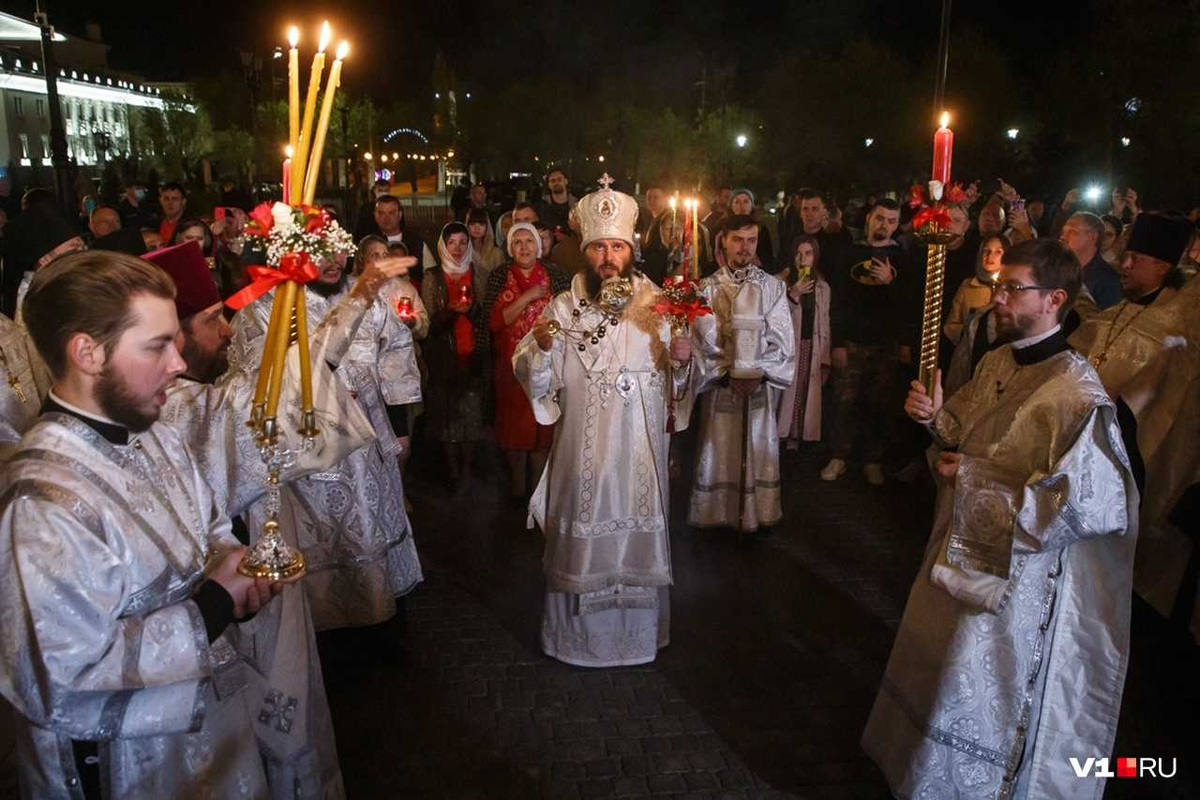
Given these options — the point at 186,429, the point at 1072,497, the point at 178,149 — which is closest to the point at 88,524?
the point at 186,429

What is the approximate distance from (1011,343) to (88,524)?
306 centimetres

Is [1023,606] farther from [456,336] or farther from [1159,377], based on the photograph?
[456,336]

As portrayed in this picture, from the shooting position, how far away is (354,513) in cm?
466

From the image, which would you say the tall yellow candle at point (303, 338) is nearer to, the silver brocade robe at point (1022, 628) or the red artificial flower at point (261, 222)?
the red artificial flower at point (261, 222)

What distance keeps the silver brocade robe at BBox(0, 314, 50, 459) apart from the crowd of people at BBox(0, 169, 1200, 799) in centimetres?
2

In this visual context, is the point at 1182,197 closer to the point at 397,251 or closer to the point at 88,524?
the point at 397,251

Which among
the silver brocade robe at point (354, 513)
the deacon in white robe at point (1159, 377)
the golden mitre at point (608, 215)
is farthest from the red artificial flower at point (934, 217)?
the deacon in white robe at point (1159, 377)

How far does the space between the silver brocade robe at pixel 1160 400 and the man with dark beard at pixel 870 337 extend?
7.14 feet

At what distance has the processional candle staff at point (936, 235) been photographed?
108 inches

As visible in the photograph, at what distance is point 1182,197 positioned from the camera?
73.6ft

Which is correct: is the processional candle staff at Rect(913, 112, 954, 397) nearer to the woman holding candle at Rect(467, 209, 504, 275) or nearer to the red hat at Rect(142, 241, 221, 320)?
the red hat at Rect(142, 241, 221, 320)

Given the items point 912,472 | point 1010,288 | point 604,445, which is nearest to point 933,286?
point 1010,288

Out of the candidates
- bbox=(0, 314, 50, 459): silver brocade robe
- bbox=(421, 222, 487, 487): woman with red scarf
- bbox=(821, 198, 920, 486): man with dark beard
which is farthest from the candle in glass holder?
bbox=(821, 198, 920, 486): man with dark beard

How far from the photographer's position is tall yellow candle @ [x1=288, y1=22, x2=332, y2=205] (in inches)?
80.7
